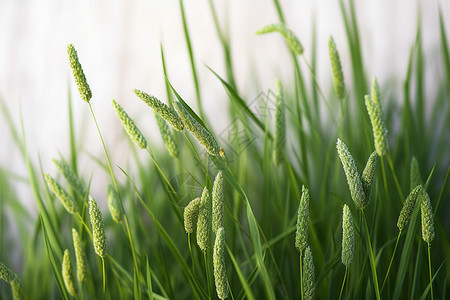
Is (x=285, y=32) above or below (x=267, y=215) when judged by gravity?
above

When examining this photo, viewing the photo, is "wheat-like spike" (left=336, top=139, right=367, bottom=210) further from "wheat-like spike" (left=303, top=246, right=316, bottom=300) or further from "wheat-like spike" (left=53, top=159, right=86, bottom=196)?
"wheat-like spike" (left=53, top=159, right=86, bottom=196)

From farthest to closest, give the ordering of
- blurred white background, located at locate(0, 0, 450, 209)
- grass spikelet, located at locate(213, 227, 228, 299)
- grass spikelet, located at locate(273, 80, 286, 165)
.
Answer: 1. blurred white background, located at locate(0, 0, 450, 209)
2. grass spikelet, located at locate(273, 80, 286, 165)
3. grass spikelet, located at locate(213, 227, 228, 299)

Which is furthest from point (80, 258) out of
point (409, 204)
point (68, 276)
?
point (409, 204)

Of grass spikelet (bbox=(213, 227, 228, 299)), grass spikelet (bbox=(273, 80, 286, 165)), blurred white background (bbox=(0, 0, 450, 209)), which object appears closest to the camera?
grass spikelet (bbox=(213, 227, 228, 299))

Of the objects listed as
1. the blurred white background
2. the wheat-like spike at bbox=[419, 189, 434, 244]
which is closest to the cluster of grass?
the wheat-like spike at bbox=[419, 189, 434, 244]

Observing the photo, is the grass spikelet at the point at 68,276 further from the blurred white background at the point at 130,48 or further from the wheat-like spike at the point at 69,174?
the blurred white background at the point at 130,48

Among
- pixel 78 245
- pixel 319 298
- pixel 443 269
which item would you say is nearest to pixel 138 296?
pixel 78 245

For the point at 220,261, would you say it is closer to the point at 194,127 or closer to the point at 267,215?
the point at 194,127
